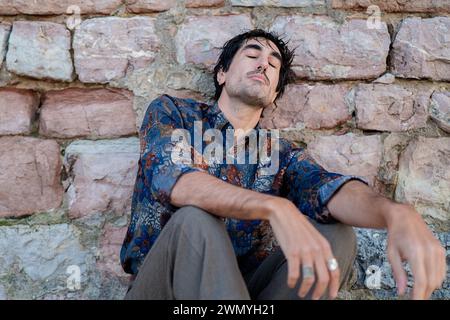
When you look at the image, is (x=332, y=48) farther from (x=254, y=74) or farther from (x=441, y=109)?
(x=441, y=109)

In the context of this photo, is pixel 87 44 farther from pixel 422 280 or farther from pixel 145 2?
pixel 422 280

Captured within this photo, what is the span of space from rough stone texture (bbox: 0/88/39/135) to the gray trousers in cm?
83

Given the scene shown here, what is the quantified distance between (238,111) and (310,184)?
0.39m

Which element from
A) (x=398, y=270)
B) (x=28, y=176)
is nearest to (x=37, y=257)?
(x=28, y=176)

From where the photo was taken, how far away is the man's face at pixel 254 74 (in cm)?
209

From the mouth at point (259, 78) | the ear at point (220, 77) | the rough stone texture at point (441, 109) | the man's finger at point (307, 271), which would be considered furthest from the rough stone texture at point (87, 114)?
the rough stone texture at point (441, 109)

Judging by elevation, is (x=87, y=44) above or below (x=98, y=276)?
above

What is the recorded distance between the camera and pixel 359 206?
5.65 ft

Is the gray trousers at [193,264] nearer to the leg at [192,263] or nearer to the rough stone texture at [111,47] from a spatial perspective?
the leg at [192,263]

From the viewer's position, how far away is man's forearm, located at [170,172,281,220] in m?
1.55

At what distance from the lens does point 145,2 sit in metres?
2.21

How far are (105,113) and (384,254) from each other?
110 centimetres

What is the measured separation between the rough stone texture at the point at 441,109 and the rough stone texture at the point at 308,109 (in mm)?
322

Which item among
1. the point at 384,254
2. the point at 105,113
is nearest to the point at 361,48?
the point at 384,254
